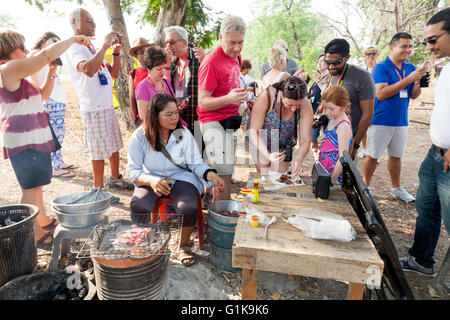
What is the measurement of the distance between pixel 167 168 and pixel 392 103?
11.4ft

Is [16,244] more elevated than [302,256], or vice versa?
[302,256]

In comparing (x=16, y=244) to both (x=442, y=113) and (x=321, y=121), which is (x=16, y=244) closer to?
(x=321, y=121)

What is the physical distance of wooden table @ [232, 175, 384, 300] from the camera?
1.63 metres

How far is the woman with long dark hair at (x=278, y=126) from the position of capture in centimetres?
315

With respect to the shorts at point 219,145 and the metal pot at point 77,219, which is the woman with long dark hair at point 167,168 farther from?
the metal pot at point 77,219

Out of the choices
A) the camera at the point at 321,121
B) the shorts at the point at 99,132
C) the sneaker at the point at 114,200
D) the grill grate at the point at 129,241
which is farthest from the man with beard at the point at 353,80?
the sneaker at the point at 114,200

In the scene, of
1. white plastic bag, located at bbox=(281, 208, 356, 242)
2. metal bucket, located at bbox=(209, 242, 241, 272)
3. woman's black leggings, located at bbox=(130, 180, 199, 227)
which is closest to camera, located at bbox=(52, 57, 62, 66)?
woman's black leggings, located at bbox=(130, 180, 199, 227)

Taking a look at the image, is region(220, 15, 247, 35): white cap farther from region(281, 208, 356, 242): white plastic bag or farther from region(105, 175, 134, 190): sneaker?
region(105, 175, 134, 190): sneaker

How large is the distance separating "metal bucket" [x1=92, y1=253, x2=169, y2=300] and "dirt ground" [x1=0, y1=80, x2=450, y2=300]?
1.20 ft

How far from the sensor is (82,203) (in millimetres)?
2598

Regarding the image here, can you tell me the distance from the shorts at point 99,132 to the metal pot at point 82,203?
1.24m

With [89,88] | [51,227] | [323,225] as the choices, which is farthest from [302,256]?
[89,88]
